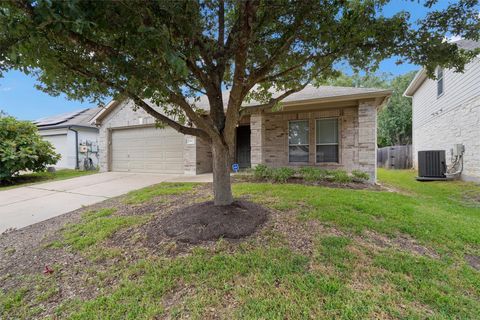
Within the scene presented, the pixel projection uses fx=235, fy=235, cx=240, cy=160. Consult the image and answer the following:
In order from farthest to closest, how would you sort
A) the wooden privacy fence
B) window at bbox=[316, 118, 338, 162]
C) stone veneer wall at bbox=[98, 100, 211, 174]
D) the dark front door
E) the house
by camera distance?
the wooden privacy fence < the dark front door < stone veneer wall at bbox=[98, 100, 211, 174] < window at bbox=[316, 118, 338, 162] < the house

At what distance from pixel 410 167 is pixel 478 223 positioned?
12.5 metres

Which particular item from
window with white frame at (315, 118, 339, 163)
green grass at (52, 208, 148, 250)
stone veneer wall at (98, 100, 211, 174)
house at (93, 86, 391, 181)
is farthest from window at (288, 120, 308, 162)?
green grass at (52, 208, 148, 250)

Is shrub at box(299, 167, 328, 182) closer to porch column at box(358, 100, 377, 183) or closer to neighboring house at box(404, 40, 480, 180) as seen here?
porch column at box(358, 100, 377, 183)

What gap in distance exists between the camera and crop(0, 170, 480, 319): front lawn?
2.16 m

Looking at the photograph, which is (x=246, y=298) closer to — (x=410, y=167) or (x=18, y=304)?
(x=18, y=304)

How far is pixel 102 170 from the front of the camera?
12352 mm

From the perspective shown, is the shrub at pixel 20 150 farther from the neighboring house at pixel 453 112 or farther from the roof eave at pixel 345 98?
the neighboring house at pixel 453 112

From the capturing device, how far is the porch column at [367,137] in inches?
293

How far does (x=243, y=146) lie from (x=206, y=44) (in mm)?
8411

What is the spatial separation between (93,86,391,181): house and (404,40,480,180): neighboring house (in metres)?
2.33

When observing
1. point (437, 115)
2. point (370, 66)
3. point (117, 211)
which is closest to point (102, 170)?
point (117, 211)

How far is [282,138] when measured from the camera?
9.58 metres

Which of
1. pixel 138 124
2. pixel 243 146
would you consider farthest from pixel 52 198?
pixel 243 146

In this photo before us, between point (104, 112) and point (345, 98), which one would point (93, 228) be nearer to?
point (345, 98)
